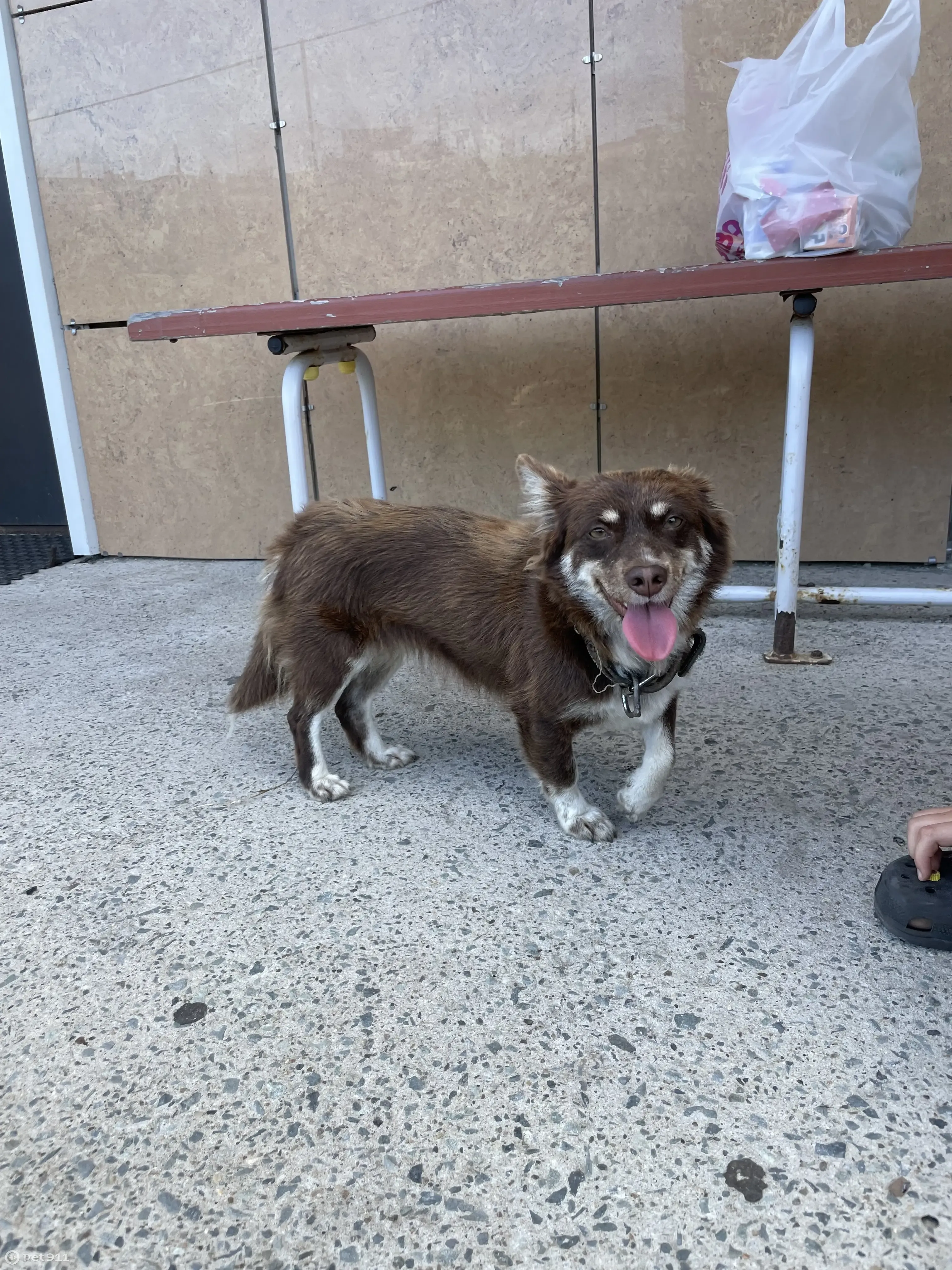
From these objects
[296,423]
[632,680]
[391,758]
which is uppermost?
[296,423]

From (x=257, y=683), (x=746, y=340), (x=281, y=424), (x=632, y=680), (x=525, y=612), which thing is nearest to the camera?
(x=632, y=680)

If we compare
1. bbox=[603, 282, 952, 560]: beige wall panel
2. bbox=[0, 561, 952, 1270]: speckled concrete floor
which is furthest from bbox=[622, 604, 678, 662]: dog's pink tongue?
bbox=[603, 282, 952, 560]: beige wall panel

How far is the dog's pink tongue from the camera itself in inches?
84.2

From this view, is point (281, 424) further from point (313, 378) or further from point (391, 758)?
point (391, 758)

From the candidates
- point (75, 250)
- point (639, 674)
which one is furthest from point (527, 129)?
point (639, 674)

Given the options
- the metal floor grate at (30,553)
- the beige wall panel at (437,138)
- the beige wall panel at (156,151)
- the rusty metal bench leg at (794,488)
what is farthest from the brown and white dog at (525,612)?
the metal floor grate at (30,553)

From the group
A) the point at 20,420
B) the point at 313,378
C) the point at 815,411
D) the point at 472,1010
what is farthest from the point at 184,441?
the point at 472,1010

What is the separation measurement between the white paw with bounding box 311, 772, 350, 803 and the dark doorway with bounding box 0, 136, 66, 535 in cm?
412

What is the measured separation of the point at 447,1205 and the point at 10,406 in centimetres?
592

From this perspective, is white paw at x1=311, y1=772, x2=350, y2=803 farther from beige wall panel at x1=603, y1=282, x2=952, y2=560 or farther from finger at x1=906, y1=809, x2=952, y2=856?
beige wall panel at x1=603, y1=282, x2=952, y2=560

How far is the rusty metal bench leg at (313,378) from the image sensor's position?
3545 mm

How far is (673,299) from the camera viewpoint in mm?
3152

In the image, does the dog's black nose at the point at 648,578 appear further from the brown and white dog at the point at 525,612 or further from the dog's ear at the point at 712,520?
the dog's ear at the point at 712,520

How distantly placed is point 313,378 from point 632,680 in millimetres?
2286
